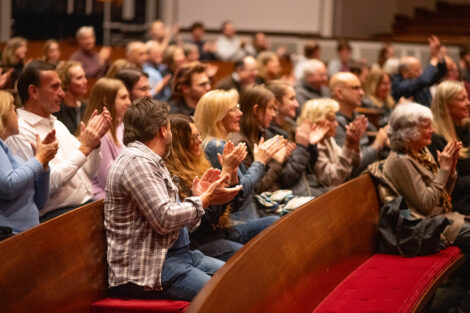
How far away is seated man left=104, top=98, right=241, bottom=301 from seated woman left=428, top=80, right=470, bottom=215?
2303mm

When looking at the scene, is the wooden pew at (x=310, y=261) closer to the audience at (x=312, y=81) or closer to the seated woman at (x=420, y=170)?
the seated woman at (x=420, y=170)

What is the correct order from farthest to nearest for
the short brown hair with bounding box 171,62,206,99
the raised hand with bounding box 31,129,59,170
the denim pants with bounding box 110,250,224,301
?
the short brown hair with bounding box 171,62,206,99, the raised hand with bounding box 31,129,59,170, the denim pants with bounding box 110,250,224,301

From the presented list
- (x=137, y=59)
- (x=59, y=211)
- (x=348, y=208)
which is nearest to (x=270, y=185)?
(x=348, y=208)

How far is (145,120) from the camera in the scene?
9.64ft

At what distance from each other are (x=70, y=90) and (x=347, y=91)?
2.28m

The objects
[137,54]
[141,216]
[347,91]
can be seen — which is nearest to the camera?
[141,216]

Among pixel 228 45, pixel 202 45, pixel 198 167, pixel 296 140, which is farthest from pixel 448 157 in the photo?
pixel 228 45

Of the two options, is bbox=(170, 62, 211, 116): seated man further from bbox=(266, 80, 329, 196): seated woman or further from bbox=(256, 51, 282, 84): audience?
bbox=(256, 51, 282, 84): audience

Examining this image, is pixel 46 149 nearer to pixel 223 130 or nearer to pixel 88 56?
pixel 223 130

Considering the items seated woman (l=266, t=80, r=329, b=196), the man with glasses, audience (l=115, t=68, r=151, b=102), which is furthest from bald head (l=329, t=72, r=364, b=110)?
audience (l=115, t=68, r=151, b=102)

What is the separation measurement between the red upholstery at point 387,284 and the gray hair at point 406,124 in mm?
Answer: 654

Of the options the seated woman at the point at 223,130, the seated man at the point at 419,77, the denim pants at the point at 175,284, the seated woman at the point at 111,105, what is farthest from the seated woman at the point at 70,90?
the seated man at the point at 419,77

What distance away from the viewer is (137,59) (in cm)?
783

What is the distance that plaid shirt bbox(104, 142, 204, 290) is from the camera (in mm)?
2752
